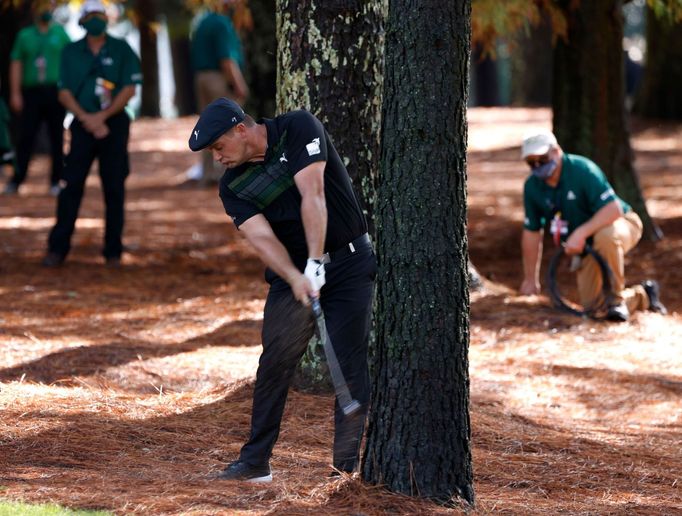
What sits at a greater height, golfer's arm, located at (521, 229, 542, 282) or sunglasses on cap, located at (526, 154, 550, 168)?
sunglasses on cap, located at (526, 154, 550, 168)

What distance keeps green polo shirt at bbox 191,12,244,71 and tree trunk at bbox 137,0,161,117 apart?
1316 cm

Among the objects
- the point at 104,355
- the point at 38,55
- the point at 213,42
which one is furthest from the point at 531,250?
the point at 38,55

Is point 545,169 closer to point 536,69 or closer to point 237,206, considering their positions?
point 237,206

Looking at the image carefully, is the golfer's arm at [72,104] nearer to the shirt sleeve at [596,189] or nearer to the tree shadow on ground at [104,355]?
the tree shadow on ground at [104,355]

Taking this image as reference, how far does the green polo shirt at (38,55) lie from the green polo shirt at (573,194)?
7564mm

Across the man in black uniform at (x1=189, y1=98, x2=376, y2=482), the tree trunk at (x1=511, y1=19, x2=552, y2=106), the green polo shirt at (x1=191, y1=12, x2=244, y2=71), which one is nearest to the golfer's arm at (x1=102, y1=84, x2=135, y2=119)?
the green polo shirt at (x1=191, y1=12, x2=244, y2=71)

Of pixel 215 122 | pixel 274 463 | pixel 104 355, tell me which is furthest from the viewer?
pixel 104 355

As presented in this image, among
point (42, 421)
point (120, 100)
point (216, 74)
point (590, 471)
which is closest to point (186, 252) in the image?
point (120, 100)

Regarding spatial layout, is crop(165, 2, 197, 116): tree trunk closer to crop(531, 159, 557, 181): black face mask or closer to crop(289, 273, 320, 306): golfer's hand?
crop(531, 159, 557, 181): black face mask

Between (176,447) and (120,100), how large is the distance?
5.26 meters

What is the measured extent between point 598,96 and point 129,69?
192 inches

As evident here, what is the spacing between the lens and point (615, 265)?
9320mm

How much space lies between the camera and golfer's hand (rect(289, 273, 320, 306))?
511cm

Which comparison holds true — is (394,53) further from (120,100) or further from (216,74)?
(216,74)
